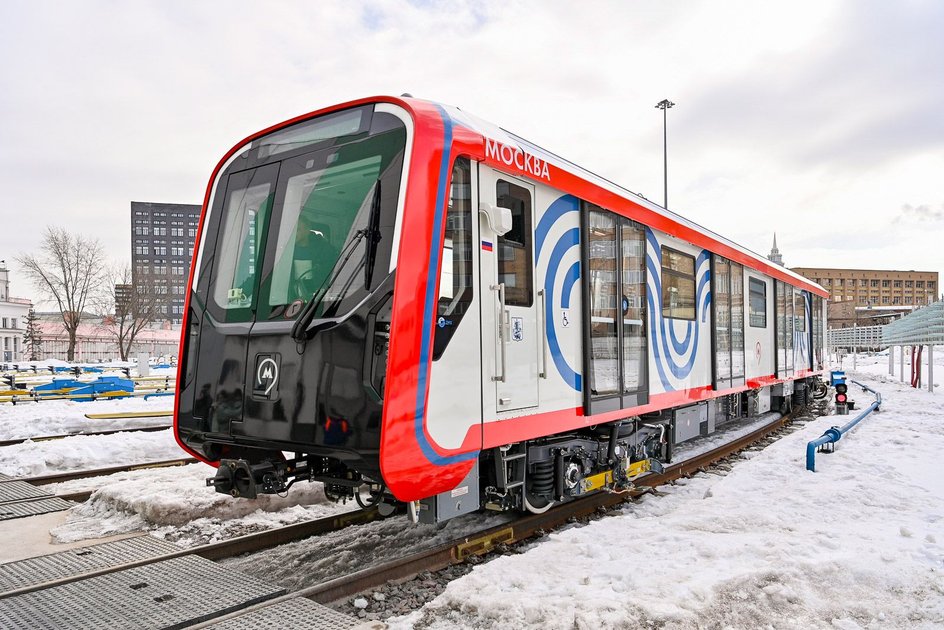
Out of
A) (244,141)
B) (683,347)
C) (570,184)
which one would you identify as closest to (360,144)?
(244,141)

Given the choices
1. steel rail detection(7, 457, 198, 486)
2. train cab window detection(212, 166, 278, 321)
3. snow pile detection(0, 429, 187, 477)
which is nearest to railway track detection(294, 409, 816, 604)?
train cab window detection(212, 166, 278, 321)

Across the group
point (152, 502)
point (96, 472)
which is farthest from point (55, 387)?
point (152, 502)

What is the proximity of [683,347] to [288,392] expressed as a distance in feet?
16.8

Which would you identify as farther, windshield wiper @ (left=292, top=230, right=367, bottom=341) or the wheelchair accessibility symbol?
the wheelchair accessibility symbol

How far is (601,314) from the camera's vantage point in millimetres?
6199

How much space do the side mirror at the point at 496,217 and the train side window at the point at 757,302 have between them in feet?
24.7

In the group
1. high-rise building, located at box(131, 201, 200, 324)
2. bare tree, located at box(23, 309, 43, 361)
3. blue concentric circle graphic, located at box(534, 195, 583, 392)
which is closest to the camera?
blue concentric circle graphic, located at box(534, 195, 583, 392)

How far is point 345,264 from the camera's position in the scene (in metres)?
4.41

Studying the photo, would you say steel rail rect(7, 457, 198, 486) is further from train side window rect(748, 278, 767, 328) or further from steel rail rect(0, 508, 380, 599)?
train side window rect(748, 278, 767, 328)

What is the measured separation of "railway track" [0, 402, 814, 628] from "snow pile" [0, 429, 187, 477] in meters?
4.68

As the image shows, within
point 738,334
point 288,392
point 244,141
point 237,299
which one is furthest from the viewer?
point 738,334

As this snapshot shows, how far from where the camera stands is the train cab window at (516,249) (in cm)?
500

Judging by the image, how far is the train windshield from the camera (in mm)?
4352

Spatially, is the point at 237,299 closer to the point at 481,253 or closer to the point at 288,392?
the point at 288,392
